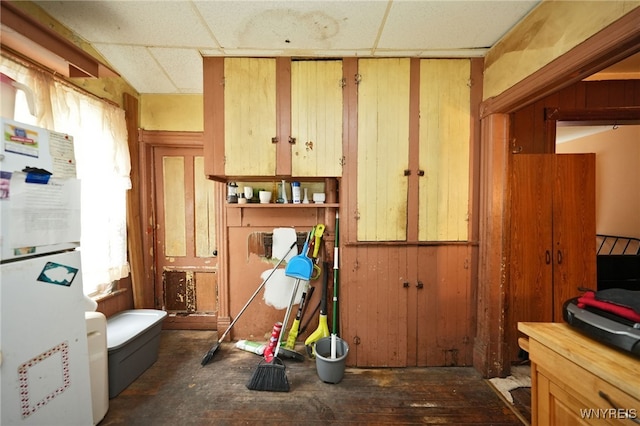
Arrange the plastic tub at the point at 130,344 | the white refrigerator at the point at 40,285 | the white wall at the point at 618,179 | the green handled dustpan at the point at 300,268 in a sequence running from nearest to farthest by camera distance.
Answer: the white refrigerator at the point at 40,285
the plastic tub at the point at 130,344
the green handled dustpan at the point at 300,268
the white wall at the point at 618,179

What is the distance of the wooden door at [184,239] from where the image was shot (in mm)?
2641

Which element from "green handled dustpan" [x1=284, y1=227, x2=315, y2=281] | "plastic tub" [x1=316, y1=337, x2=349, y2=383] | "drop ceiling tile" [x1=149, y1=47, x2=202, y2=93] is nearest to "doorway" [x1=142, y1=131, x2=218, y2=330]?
"drop ceiling tile" [x1=149, y1=47, x2=202, y2=93]

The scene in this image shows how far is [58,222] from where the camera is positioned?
A: 1208 millimetres

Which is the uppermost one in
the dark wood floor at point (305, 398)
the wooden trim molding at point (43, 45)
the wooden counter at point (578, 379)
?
the wooden trim molding at point (43, 45)

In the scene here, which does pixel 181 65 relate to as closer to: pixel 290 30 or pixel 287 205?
pixel 290 30

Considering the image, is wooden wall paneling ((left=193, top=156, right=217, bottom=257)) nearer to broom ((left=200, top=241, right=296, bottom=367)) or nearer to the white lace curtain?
the white lace curtain

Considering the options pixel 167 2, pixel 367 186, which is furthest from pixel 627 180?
pixel 167 2

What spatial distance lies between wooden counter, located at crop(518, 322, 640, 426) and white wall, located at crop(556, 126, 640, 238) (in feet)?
12.9

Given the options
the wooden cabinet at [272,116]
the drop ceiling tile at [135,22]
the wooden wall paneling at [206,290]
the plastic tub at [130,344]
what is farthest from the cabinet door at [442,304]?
the drop ceiling tile at [135,22]

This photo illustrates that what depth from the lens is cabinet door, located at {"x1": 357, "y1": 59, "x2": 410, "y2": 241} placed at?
6.54 ft

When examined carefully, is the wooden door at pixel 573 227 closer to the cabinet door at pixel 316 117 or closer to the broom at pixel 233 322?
the cabinet door at pixel 316 117

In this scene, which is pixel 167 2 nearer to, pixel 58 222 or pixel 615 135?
pixel 58 222

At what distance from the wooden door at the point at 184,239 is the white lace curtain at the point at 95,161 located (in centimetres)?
38

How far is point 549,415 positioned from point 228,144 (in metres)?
2.42
